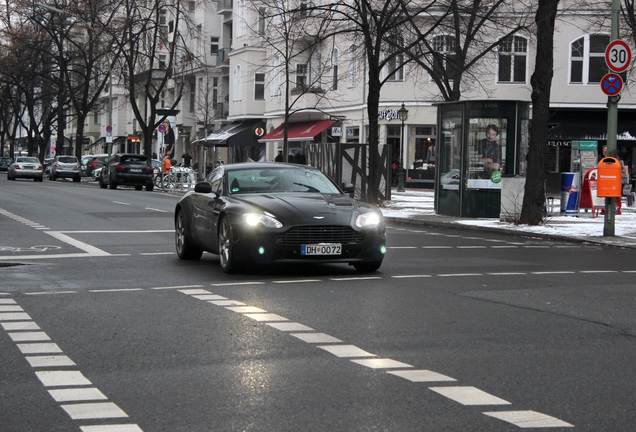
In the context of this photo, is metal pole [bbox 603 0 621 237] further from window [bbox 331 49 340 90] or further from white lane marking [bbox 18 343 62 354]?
window [bbox 331 49 340 90]

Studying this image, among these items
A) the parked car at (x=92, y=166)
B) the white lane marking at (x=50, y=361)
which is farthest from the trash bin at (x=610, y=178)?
the parked car at (x=92, y=166)

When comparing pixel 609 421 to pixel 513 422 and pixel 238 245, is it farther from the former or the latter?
pixel 238 245

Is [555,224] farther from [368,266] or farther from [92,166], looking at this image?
[92,166]

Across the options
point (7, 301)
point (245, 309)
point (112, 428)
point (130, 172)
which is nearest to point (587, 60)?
point (130, 172)

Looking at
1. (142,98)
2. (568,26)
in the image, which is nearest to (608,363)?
(568,26)

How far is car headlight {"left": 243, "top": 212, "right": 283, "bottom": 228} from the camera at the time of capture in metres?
12.0

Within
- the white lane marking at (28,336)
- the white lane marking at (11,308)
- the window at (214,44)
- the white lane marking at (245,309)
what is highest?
the window at (214,44)

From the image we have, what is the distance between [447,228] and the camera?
76.0ft

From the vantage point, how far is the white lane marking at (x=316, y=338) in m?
7.72

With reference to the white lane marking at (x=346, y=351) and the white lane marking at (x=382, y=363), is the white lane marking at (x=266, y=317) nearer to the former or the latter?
the white lane marking at (x=346, y=351)

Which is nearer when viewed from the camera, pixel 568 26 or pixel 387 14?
pixel 387 14

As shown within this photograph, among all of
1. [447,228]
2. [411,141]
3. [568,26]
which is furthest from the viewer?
[411,141]

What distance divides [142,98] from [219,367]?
87367 millimetres

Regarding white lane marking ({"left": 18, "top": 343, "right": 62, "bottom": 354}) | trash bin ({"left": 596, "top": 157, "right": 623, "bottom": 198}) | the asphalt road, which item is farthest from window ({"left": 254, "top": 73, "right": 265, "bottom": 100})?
white lane marking ({"left": 18, "top": 343, "right": 62, "bottom": 354})
